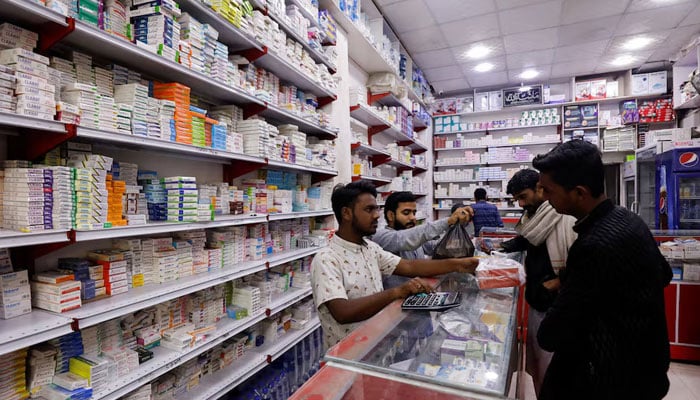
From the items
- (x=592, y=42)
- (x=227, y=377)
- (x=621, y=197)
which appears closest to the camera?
(x=227, y=377)

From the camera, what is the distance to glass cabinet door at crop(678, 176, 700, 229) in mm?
5000

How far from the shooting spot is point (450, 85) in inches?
375

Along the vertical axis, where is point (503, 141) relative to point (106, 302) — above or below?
above

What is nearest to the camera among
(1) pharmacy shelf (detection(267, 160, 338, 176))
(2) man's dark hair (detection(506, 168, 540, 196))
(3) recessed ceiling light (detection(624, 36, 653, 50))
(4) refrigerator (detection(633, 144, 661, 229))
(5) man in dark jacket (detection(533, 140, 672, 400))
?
(5) man in dark jacket (detection(533, 140, 672, 400))

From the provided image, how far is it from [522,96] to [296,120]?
7.50 meters

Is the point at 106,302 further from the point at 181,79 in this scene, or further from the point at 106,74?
the point at 181,79

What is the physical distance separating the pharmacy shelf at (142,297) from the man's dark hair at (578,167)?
2.06m

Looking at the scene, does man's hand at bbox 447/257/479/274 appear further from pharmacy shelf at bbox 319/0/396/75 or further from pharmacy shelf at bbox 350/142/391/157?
pharmacy shelf at bbox 319/0/396/75

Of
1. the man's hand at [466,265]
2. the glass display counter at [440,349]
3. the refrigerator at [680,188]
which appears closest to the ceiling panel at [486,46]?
the refrigerator at [680,188]

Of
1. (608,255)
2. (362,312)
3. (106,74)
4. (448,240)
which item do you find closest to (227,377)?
(362,312)

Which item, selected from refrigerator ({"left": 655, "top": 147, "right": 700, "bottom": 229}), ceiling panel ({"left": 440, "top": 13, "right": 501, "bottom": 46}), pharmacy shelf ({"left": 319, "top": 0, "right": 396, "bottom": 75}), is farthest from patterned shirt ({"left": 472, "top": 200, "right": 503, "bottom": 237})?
ceiling panel ({"left": 440, "top": 13, "right": 501, "bottom": 46})

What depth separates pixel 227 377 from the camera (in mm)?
2676

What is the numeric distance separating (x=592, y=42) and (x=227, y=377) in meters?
7.99

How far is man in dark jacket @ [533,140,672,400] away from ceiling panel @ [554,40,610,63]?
7.16 m
